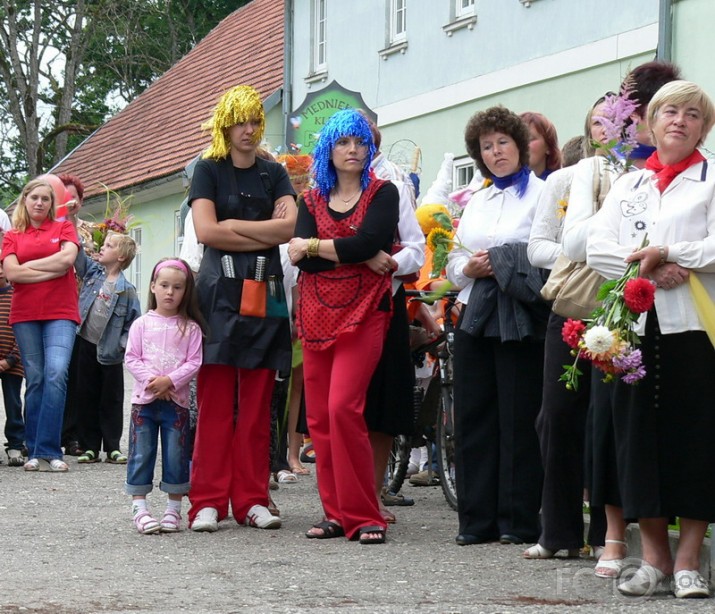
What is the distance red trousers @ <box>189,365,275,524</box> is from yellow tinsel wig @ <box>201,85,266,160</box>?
3.73 feet

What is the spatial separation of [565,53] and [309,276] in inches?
462

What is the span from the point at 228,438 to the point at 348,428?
874mm

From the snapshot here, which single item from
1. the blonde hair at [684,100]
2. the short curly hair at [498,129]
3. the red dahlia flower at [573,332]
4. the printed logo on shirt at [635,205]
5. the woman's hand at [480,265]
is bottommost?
the red dahlia flower at [573,332]

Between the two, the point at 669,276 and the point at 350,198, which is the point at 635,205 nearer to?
the point at 669,276

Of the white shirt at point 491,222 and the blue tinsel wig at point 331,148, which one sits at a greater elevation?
the blue tinsel wig at point 331,148

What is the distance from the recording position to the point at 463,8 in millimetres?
21781

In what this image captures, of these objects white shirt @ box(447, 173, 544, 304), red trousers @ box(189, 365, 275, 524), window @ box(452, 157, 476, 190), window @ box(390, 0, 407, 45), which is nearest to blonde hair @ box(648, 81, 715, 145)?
white shirt @ box(447, 173, 544, 304)

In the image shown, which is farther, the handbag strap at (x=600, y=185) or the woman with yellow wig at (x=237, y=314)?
the woman with yellow wig at (x=237, y=314)

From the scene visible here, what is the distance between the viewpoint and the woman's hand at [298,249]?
778cm

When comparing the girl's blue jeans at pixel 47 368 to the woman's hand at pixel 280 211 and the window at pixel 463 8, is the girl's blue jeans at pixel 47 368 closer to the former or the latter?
the woman's hand at pixel 280 211

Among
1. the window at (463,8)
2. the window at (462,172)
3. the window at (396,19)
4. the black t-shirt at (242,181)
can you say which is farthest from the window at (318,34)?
the black t-shirt at (242,181)

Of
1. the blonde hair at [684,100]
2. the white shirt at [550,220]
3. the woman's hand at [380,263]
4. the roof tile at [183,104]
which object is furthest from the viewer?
the roof tile at [183,104]

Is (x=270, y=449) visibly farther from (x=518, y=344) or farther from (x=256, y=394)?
(x=518, y=344)

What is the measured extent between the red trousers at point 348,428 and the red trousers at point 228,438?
0.52 meters
